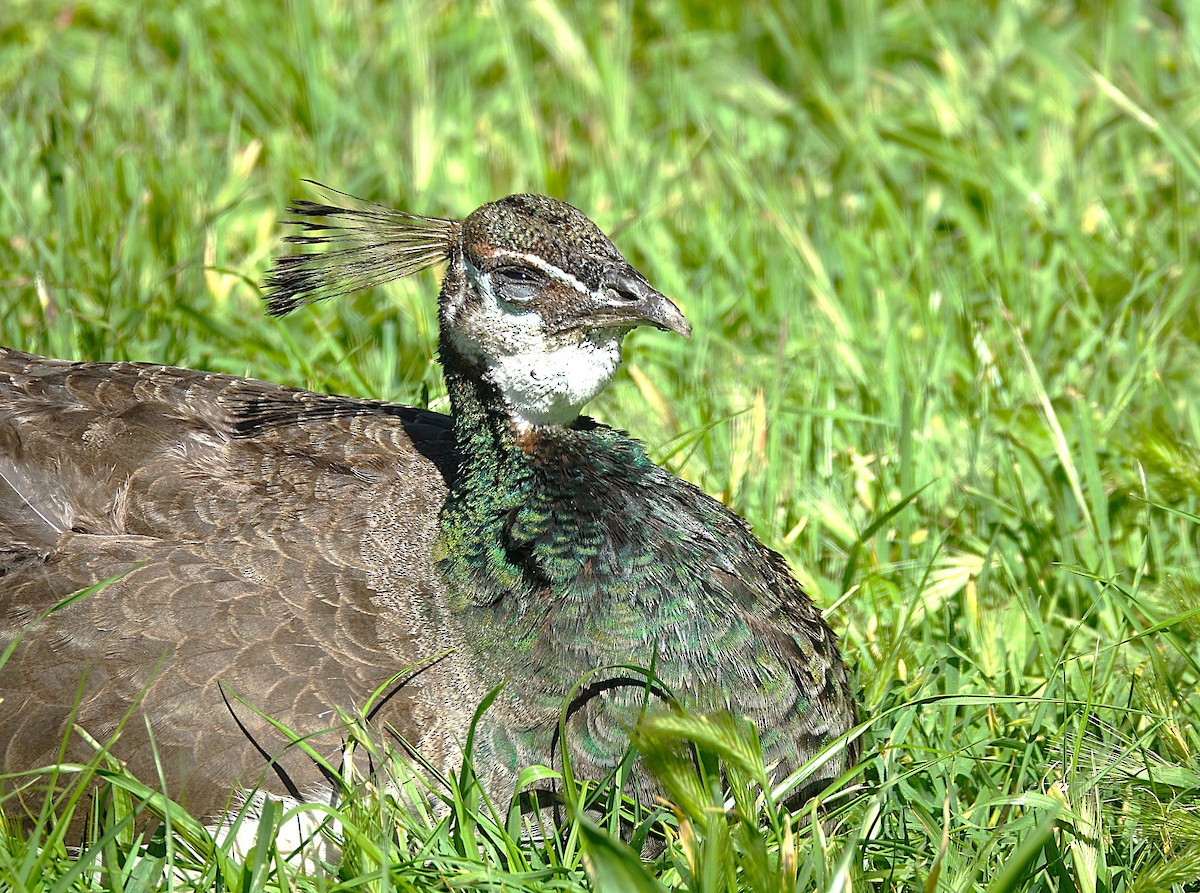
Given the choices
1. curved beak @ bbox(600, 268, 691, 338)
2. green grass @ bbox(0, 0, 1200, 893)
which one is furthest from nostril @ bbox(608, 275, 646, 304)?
green grass @ bbox(0, 0, 1200, 893)

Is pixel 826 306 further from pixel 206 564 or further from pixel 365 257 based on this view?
pixel 206 564

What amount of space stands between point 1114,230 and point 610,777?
3.06 m

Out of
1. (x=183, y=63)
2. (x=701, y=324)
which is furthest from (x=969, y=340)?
(x=183, y=63)

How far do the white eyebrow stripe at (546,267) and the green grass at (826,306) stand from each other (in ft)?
2.93

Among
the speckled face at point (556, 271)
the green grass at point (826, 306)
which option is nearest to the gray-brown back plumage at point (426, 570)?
the speckled face at point (556, 271)

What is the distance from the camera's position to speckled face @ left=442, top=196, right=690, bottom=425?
2.96m

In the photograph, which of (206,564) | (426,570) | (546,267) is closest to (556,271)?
(546,267)

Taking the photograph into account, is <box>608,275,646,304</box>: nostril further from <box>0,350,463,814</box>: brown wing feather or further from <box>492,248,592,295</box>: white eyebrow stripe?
<box>0,350,463,814</box>: brown wing feather

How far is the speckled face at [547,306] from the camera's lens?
2.96m

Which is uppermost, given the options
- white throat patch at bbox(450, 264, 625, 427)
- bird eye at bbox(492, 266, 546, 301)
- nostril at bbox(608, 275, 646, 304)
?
nostril at bbox(608, 275, 646, 304)

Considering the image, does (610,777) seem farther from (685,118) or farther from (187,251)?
(685,118)

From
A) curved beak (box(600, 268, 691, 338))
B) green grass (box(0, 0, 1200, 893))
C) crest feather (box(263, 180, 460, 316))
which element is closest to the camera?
green grass (box(0, 0, 1200, 893))

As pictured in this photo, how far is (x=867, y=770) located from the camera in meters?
3.06

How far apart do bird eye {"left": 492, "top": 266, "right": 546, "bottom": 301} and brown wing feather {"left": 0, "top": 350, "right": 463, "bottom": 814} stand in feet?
1.74
